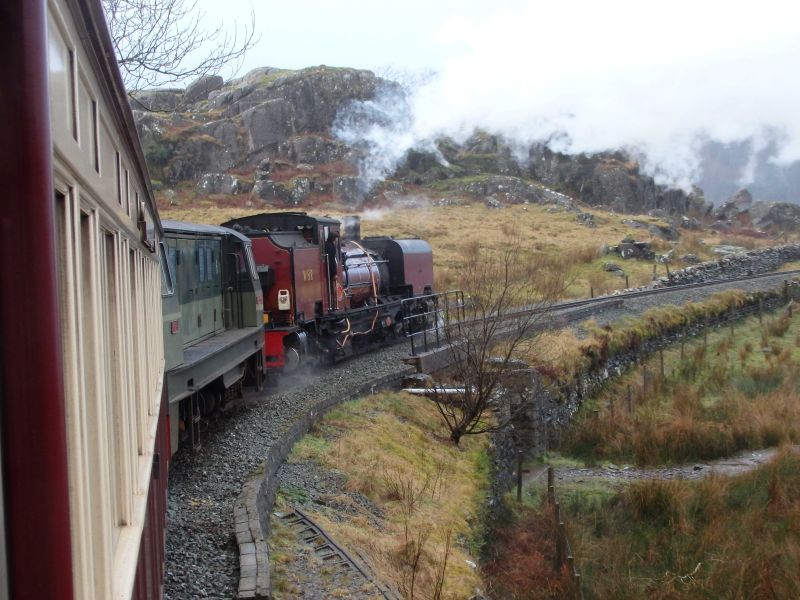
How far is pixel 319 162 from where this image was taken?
187 ft

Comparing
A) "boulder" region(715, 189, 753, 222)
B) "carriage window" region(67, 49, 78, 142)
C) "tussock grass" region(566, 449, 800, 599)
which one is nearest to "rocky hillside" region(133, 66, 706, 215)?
"boulder" region(715, 189, 753, 222)

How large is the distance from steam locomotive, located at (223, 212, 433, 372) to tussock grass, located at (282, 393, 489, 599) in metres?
2.24

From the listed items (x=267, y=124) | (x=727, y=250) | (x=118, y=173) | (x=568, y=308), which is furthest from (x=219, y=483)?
(x=267, y=124)

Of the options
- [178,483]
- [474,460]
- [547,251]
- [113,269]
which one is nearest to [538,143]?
[547,251]

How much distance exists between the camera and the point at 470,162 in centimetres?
6356

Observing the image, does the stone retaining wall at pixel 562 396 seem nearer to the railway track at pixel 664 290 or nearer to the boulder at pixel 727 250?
the railway track at pixel 664 290

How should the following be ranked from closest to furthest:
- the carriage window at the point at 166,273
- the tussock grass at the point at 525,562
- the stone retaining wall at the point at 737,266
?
1. the carriage window at the point at 166,273
2. the tussock grass at the point at 525,562
3. the stone retaining wall at the point at 737,266

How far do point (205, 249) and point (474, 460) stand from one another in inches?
210

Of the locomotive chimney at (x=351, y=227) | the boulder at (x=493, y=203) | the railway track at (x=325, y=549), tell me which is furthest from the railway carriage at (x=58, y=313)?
the boulder at (x=493, y=203)

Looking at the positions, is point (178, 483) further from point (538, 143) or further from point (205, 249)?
point (538, 143)

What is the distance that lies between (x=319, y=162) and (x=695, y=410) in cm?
4384

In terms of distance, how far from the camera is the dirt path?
13.8 meters

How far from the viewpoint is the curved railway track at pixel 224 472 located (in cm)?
588

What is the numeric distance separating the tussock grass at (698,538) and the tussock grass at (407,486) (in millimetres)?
1583
